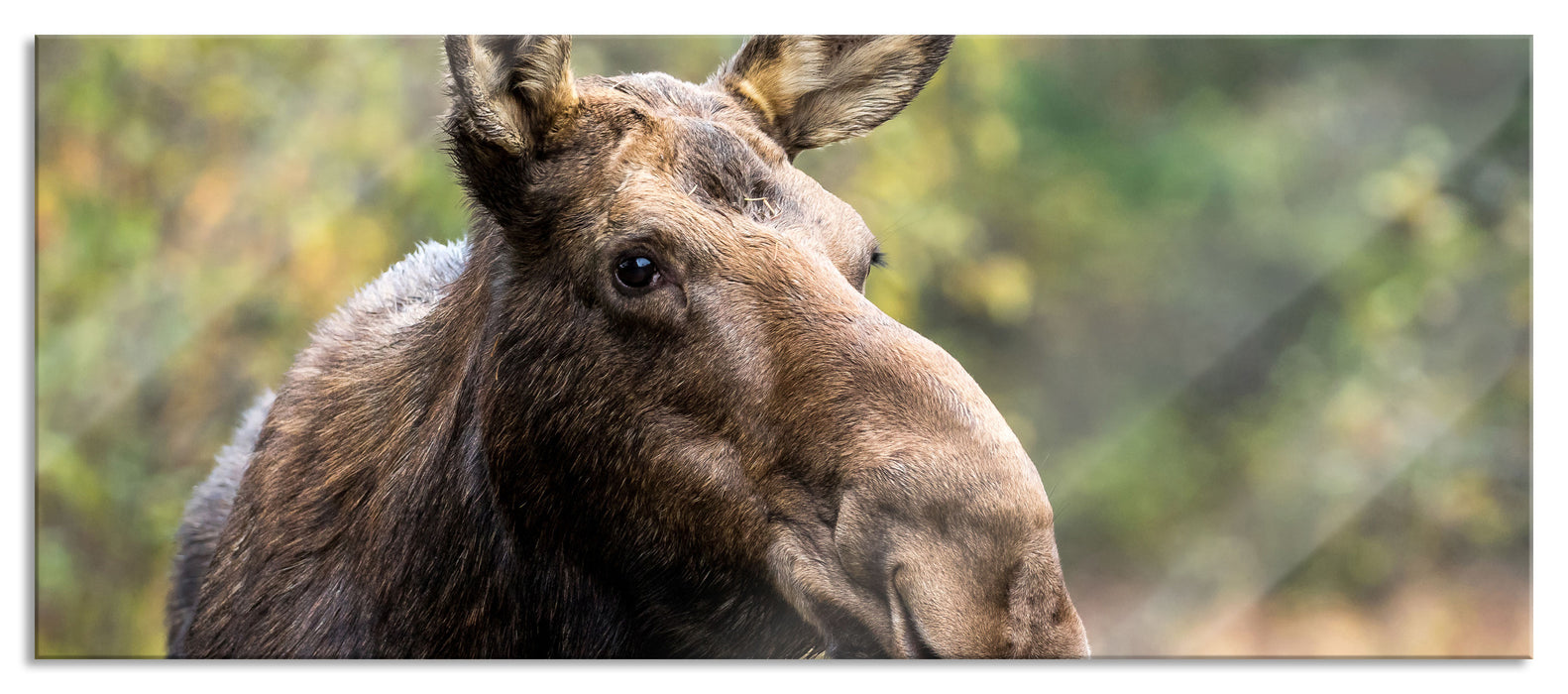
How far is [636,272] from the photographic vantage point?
170cm

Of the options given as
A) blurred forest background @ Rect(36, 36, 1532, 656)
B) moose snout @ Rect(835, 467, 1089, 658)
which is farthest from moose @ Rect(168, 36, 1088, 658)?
blurred forest background @ Rect(36, 36, 1532, 656)

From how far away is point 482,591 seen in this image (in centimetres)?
185

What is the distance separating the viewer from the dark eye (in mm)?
1699

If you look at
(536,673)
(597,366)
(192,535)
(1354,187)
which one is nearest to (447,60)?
(597,366)

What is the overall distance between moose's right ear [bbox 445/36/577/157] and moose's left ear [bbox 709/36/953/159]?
32 cm

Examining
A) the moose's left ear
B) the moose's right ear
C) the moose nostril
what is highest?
the moose's left ear

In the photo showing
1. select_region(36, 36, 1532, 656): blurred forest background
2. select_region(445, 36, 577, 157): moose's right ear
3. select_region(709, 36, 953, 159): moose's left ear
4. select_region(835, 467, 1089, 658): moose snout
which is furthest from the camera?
select_region(36, 36, 1532, 656): blurred forest background

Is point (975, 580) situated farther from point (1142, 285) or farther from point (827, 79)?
point (1142, 285)

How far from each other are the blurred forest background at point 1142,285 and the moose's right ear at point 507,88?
83cm

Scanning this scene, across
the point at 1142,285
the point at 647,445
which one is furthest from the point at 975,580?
the point at 1142,285

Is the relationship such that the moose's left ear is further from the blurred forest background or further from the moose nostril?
the moose nostril

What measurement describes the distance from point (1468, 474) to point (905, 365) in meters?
1.71

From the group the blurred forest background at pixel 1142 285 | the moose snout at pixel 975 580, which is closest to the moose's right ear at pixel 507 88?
the moose snout at pixel 975 580
